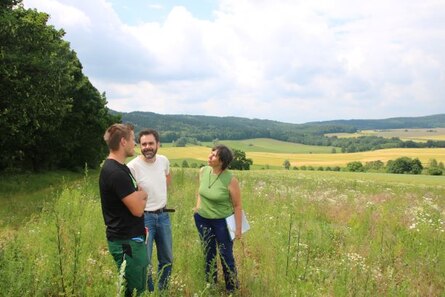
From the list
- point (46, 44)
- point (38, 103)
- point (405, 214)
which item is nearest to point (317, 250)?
point (405, 214)

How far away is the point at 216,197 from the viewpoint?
5531 mm

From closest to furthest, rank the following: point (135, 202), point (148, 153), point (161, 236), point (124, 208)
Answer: point (135, 202), point (124, 208), point (148, 153), point (161, 236)

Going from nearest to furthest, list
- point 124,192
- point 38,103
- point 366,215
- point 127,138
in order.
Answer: point 124,192 → point 127,138 → point 366,215 → point 38,103

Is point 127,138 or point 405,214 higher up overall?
point 127,138

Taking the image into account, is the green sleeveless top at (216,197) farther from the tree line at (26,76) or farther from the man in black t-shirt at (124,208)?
the tree line at (26,76)

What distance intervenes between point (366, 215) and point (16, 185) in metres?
17.4

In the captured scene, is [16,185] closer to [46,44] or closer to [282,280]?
[46,44]

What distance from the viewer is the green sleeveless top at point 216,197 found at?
555 centimetres

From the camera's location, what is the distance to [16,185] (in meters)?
19.8

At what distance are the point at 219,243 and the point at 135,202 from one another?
2.01 meters

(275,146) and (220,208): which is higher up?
(220,208)

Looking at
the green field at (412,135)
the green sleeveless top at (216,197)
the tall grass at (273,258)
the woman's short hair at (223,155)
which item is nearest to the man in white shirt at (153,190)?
the tall grass at (273,258)

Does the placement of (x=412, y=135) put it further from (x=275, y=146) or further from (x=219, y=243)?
(x=219, y=243)

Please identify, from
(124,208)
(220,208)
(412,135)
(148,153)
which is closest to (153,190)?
(148,153)
